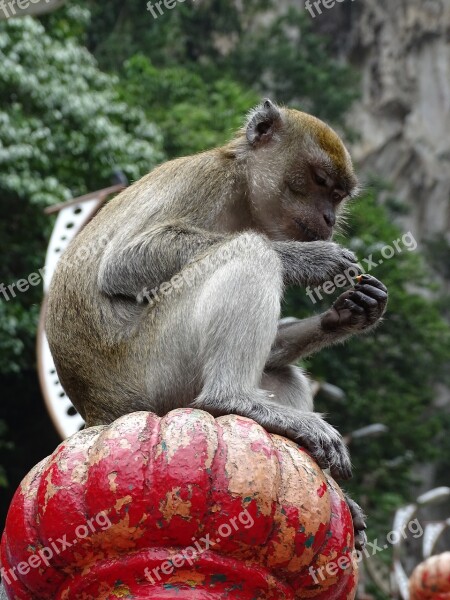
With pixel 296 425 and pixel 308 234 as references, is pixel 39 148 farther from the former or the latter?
pixel 296 425

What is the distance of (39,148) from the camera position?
44.0 feet

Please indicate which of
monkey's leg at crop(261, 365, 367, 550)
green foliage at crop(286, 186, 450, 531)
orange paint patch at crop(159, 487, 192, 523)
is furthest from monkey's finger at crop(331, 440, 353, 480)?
green foliage at crop(286, 186, 450, 531)

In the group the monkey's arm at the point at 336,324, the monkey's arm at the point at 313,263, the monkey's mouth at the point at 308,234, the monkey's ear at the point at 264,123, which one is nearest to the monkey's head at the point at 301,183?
the monkey's mouth at the point at 308,234

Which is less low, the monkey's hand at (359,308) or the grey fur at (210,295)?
the grey fur at (210,295)

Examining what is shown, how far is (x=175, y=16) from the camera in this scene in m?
31.7

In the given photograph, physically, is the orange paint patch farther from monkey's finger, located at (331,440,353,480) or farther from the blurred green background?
the blurred green background

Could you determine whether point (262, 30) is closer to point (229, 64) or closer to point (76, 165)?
point (229, 64)

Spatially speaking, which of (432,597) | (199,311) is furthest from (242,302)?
(432,597)

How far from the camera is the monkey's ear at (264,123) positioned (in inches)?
175

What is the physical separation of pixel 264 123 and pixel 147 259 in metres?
1.20

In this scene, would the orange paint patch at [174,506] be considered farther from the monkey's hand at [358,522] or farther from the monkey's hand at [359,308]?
the monkey's hand at [359,308]

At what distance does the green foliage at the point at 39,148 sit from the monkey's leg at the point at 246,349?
9569 millimetres

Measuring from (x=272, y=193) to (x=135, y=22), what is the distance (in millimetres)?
28514

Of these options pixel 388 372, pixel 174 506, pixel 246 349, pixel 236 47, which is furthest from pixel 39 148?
pixel 236 47
